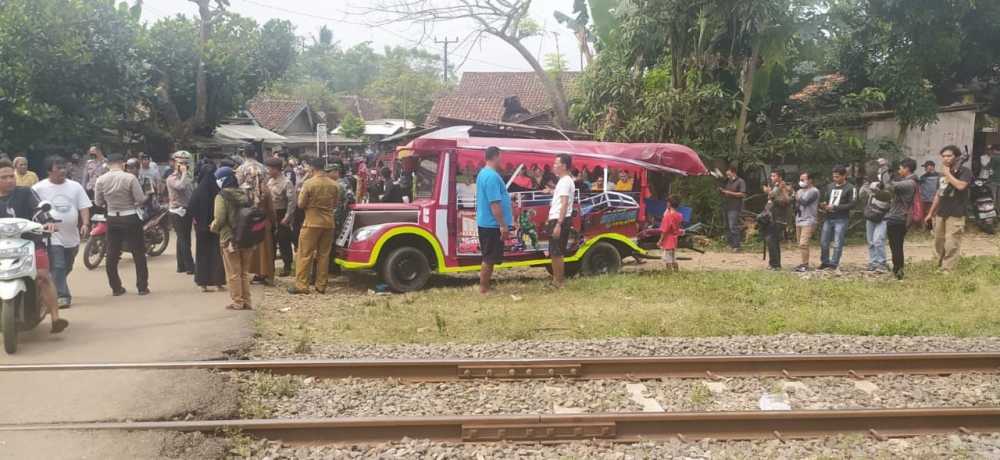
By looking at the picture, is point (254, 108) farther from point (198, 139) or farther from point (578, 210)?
point (578, 210)

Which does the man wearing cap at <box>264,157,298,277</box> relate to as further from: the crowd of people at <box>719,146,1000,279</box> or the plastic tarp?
the crowd of people at <box>719,146,1000,279</box>

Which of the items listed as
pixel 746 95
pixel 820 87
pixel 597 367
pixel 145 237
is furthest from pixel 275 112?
pixel 597 367

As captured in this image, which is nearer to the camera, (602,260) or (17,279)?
(17,279)

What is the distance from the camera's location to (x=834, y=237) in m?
12.4

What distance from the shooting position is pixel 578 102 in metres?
20.3

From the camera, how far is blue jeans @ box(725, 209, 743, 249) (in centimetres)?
1563

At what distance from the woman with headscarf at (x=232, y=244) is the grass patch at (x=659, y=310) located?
1.18ft

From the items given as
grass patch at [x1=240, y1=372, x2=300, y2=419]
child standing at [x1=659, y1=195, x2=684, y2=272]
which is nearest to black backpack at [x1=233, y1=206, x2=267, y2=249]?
grass patch at [x1=240, y1=372, x2=300, y2=419]

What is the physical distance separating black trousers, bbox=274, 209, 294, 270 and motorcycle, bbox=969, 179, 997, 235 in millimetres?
11220

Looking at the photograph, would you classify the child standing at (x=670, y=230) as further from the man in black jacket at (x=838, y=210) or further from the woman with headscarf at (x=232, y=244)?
the woman with headscarf at (x=232, y=244)

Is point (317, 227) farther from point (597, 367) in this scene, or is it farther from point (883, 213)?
point (883, 213)

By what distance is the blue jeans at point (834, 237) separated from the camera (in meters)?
12.0

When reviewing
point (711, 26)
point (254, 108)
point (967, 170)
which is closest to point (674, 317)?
point (967, 170)

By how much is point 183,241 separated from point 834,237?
379 inches
